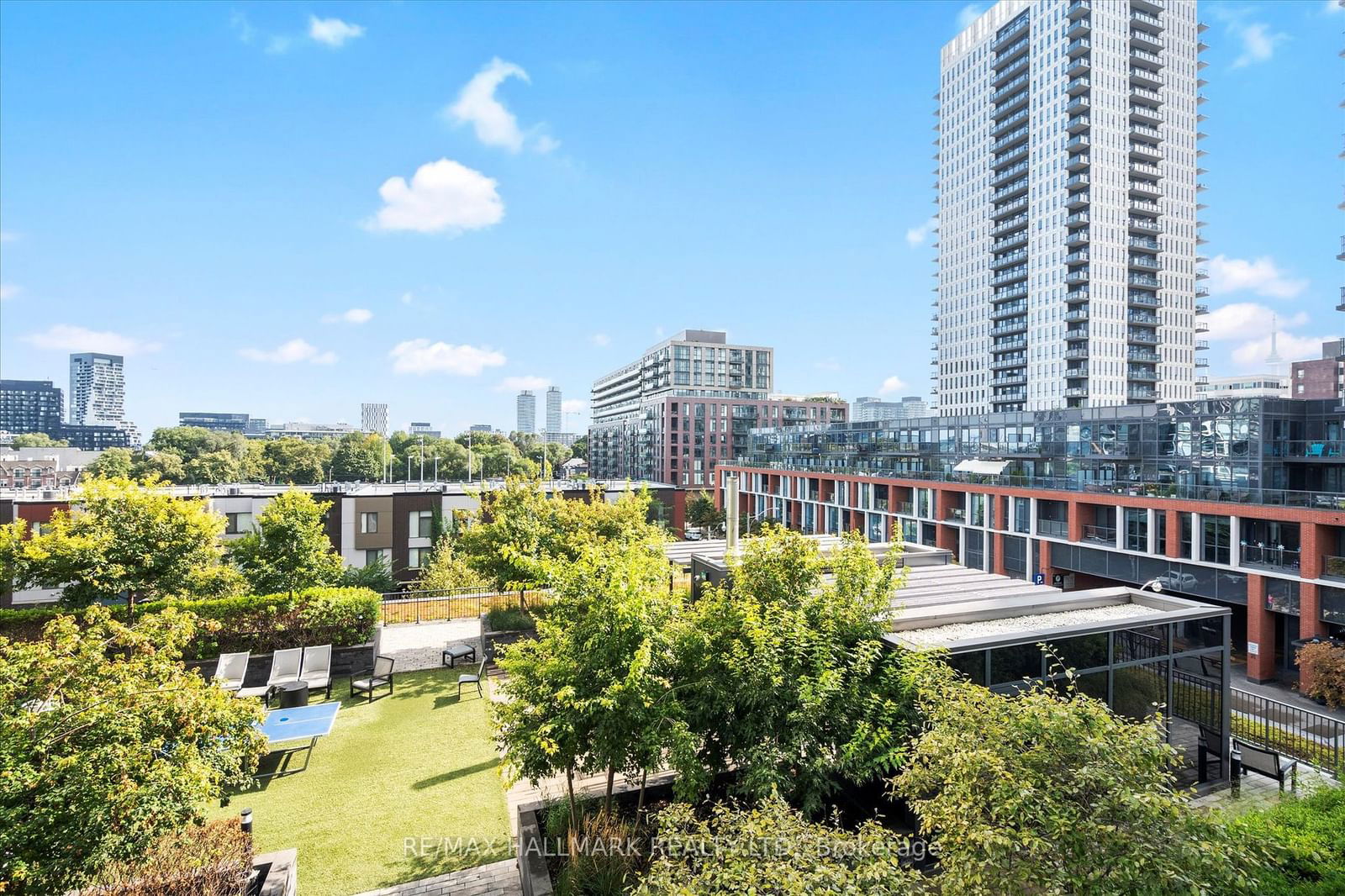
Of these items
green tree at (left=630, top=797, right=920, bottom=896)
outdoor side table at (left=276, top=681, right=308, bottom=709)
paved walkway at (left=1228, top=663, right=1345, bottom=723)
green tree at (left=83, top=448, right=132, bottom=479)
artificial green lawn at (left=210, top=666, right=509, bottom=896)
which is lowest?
paved walkway at (left=1228, top=663, right=1345, bottom=723)

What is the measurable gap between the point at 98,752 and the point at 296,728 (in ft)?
20.4

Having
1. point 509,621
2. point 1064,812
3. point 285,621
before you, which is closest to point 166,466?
point 285,621

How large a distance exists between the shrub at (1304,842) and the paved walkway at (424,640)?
16.6 m

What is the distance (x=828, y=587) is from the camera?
34.7ft

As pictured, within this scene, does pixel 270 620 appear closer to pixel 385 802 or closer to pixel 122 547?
pixel 122 547

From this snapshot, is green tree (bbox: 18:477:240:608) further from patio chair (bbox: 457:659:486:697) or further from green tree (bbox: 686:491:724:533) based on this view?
green tree (bbox: 686:491:724:533)

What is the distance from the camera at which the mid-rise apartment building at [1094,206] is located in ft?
275

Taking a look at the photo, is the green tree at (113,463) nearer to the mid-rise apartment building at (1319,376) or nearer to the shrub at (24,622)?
the shrub at (24,622)

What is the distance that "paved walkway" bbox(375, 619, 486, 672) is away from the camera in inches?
746

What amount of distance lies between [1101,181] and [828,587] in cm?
9526

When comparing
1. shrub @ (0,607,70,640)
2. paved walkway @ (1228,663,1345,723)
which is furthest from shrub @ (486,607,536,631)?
paved walkway @ (1228,663,1345,723)

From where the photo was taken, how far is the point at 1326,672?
22203mm

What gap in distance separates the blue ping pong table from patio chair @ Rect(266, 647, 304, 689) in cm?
352

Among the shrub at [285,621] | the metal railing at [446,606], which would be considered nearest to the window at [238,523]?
the metal railing at [446,606]
